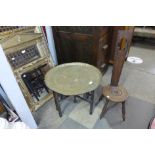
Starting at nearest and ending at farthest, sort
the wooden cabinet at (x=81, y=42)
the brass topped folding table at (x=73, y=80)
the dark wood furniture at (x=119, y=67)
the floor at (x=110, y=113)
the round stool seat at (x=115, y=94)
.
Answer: the dark wood furniture at (x=119, y=67) → the brass topped folding table at (x=73, y=80) → the round stool seat at (x=115, y=94) → the floor at (x=110, y=113) → the wooden cabinet at (x=81, y=42)

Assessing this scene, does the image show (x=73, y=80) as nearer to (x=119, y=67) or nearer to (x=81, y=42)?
(x=119, y=67)

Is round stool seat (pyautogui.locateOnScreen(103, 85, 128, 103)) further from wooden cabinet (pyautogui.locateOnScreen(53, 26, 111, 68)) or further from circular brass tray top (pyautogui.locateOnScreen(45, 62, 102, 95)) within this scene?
wooden cabinet (pyautogui.locateOnScreen(53, 26, 111, 68))

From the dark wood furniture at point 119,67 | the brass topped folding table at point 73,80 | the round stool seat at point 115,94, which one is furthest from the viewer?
the round stool seat at point 115,94

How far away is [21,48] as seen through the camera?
1.72 metres

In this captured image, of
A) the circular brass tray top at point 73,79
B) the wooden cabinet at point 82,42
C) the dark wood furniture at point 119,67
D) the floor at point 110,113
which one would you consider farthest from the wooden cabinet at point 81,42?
the floor at point 110,113

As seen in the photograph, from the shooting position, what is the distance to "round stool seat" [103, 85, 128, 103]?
5.07ft

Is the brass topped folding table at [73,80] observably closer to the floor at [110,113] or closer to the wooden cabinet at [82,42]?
the floor at [110,113]

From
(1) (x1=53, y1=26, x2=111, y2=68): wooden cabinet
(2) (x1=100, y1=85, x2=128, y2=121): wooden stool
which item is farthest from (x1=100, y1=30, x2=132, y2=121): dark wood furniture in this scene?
(1) (x1=53, y1=26, x2=111, y2=68): wooden cabinet

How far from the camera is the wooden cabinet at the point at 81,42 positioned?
188 centimetres

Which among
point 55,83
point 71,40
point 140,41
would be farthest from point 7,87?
point 140,41

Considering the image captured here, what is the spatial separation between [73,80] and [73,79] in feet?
0.06

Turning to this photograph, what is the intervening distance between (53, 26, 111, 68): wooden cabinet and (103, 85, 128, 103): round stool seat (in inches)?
23.9

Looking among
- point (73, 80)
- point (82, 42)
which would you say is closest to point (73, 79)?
point (73, 80)

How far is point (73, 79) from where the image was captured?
1596 mm
